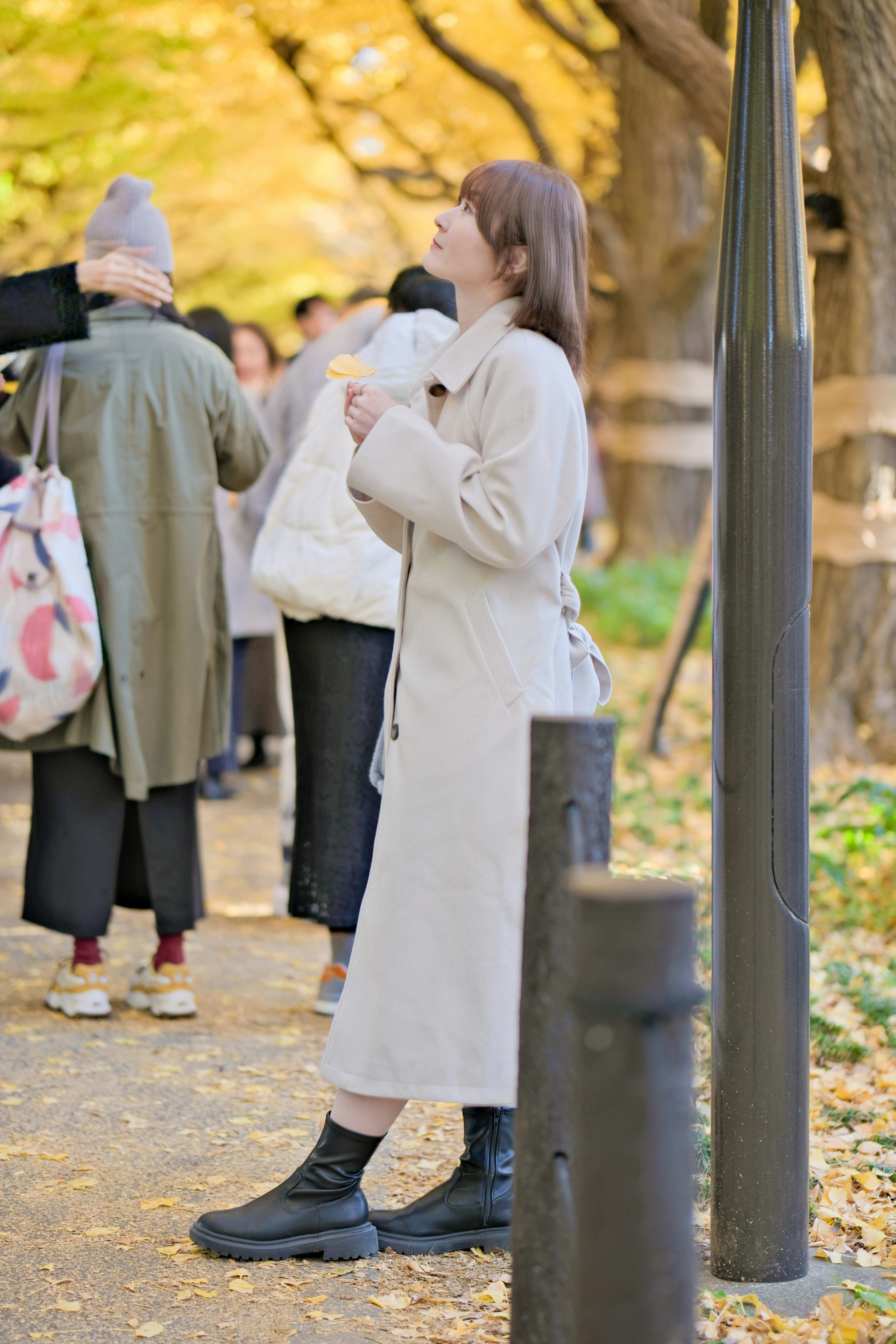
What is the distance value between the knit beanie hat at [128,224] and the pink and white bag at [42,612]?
72cm

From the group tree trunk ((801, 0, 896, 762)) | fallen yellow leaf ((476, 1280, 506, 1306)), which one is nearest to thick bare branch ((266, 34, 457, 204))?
tree trunk ((801, 0, 896, 762))

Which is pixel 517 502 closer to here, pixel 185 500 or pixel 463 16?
pixel 185 500

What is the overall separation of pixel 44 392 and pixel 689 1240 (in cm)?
325

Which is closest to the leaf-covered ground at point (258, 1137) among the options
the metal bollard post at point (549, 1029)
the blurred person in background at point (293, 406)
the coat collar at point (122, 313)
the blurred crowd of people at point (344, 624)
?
the blurred crowd of people at point (344, 624)

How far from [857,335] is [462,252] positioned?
15.4ft

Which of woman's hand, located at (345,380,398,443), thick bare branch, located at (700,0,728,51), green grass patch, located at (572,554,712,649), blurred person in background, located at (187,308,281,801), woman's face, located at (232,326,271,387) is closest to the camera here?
woman's hand, located at (345,380,398,443)

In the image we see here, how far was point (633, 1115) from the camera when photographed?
67.4 inches

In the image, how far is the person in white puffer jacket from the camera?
4.15m

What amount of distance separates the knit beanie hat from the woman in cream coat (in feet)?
5.71

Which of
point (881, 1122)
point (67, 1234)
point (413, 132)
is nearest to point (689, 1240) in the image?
point (67, 1234)

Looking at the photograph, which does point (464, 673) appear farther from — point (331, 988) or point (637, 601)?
point (637, 601)

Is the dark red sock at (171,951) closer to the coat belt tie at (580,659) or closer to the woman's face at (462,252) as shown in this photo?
the coat belt tie at (580,659)

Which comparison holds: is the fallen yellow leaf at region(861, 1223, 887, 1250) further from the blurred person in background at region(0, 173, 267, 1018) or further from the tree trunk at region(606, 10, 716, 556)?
the tree trunk at region(606, 10, 716, 556)

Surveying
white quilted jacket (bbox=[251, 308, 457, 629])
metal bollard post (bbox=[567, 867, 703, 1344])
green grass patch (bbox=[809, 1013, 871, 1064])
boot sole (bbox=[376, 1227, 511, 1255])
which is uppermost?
white quilted jacket (bbox=[251, 308, 457, 629])
